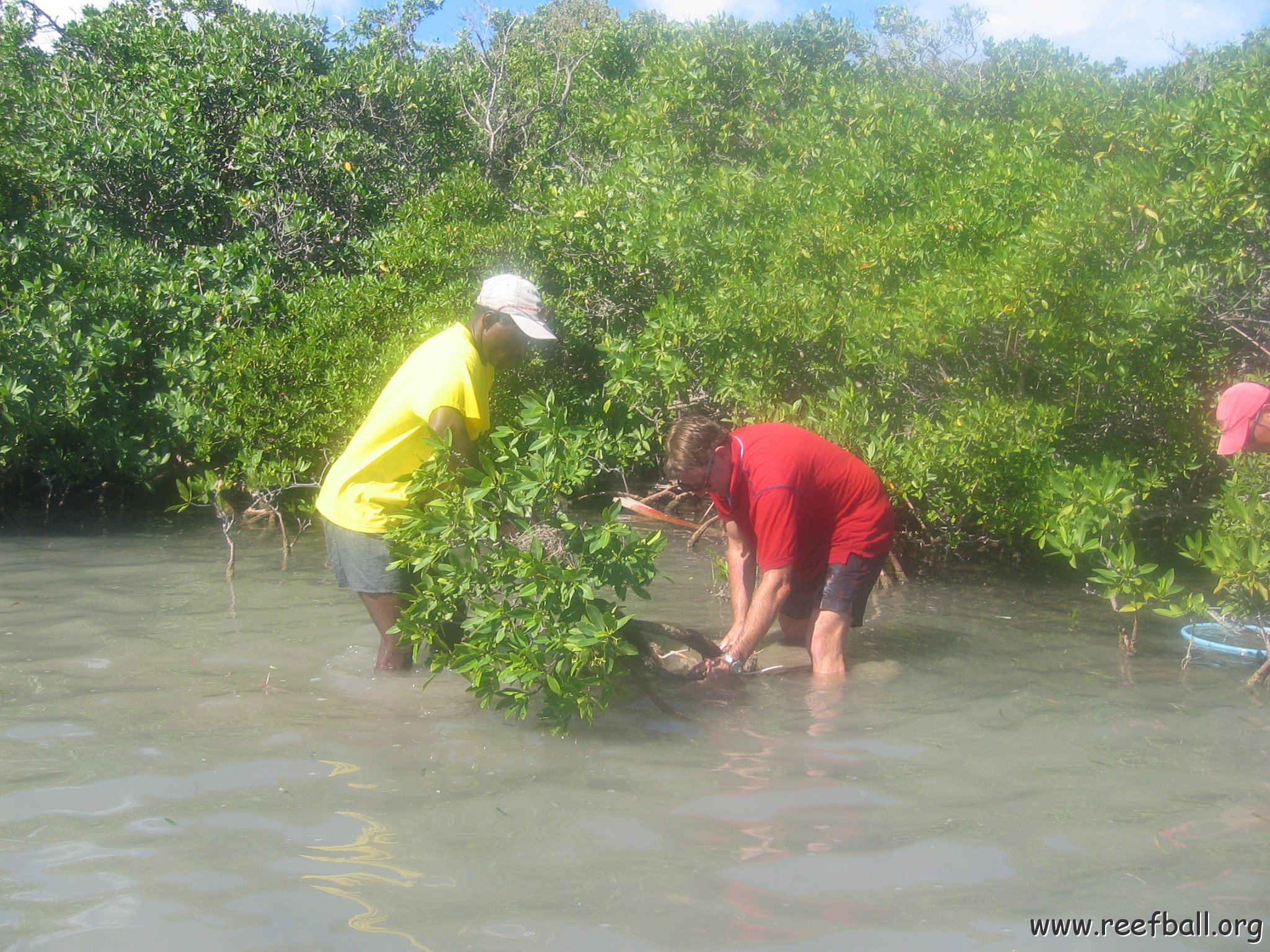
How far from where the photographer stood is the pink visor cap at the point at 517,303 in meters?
4.43

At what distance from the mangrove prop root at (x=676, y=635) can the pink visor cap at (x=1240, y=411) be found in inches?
102

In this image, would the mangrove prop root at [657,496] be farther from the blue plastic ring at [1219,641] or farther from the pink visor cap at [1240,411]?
the pink visor cap at [1240,411]

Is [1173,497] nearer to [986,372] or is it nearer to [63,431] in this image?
[986,372]

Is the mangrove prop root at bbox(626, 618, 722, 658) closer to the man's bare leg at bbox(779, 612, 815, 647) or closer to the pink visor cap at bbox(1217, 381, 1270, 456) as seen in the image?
the man's bare leg at bbox(779, 612, 815, 647)

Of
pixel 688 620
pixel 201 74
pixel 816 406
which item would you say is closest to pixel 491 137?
pixel 201 74

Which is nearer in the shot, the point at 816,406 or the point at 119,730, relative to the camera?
the point at 119,730

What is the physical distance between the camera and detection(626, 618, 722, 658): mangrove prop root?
5031mm

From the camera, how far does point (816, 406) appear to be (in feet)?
25.4

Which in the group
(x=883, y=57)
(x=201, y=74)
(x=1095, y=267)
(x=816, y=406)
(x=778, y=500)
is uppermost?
(x=883, y=57)

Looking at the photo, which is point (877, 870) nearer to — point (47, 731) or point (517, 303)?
point (517, 303)

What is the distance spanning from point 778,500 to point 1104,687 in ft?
6.55

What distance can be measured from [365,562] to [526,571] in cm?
80

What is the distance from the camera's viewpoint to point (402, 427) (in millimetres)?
4422

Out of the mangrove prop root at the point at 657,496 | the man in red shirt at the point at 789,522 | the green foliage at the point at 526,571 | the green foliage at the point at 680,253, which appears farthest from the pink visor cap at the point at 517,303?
the mangrove prop root at the point at 657,496
